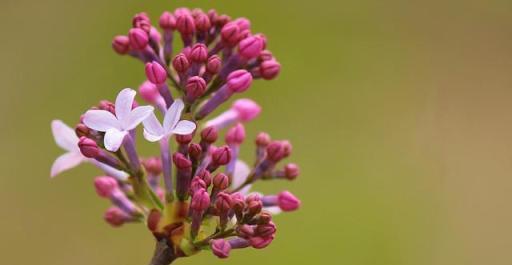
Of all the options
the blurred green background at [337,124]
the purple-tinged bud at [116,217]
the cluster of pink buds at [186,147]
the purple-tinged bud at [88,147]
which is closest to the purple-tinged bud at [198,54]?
the cluster of pink buds at [186,147]

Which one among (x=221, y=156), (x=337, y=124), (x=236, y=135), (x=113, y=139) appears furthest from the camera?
(x=337, y=124)

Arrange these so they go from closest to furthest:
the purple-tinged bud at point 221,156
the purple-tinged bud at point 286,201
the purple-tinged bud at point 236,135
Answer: the purple-tinged bud at point 221,156
the purple-tinged bud at point 286,201
the purple-tinged bud at point 236,135

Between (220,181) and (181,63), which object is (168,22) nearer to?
(181,63)

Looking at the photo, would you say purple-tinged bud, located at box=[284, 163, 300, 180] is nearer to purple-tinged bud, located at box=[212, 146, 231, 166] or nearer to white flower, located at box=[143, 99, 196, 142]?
purple-tinged bud, located at box=[212, 146, 231, 166]

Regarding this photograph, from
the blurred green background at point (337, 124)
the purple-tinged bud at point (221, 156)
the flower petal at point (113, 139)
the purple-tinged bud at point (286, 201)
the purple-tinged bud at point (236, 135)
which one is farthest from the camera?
the blurred green background at point (337, 124)

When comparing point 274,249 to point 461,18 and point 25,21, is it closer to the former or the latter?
point 25,21

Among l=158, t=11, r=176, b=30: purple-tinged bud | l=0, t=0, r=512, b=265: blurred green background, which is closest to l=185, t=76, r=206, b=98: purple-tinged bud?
l=158, t=11, r=176, b=30: purple-tinged bud

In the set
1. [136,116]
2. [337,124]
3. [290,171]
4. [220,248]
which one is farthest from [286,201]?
[337,124]

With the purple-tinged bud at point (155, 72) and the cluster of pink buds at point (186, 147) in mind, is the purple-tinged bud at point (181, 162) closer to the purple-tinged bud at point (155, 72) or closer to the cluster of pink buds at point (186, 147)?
the cluster of pink buds at point (186, 147)
